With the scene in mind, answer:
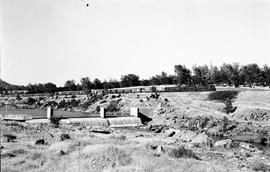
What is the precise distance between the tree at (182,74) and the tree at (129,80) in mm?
44246

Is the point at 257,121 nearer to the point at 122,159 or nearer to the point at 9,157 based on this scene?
the point at 122,159

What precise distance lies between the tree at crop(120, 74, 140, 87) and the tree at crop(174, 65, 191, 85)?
145ft

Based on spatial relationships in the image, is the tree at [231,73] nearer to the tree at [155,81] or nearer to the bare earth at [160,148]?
the bare earth at [160,148]

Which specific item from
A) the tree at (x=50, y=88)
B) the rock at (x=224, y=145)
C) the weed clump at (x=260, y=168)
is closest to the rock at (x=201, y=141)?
the rock at (x=224, y=145)

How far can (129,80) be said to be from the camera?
16962cm

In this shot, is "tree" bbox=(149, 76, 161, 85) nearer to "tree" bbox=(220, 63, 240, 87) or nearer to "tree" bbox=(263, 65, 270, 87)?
"tree" bbox=(220, 63, 240, 87)

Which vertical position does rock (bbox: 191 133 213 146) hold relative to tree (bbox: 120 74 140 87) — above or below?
below

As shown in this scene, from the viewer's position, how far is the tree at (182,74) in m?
126

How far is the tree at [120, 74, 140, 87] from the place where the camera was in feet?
550

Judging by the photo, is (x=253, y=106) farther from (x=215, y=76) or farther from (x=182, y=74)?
(x=182, y=74)

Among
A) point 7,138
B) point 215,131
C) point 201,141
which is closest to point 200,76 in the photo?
point 215,131

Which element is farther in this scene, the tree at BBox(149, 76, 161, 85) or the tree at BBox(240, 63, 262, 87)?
the tree at BBox(149, 76, 161, 85)

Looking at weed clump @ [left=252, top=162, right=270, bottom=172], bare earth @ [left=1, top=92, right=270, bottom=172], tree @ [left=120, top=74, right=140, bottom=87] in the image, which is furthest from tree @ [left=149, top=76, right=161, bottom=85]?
weed clump @ [left=252, top=162, right=270, bottom=172]

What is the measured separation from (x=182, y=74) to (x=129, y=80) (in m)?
48.7
